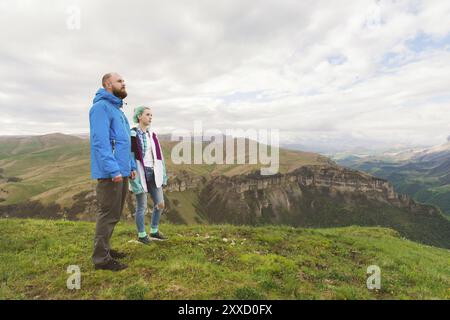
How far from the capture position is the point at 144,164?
31.6 ft

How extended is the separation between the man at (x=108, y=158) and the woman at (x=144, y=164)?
2.56 ft

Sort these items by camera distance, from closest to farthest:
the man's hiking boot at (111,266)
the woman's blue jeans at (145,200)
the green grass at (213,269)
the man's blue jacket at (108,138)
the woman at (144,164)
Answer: the green grass at (213,269) < the man's blue jacket at (108,138) < the man's hiking boot at (111,266) < the woman at (144,164) < the woman's blue jeans at (145,200)

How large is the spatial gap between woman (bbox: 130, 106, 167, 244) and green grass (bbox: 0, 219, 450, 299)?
1.61 metres

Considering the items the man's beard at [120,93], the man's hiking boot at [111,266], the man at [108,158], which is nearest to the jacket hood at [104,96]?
the man at [108,158]

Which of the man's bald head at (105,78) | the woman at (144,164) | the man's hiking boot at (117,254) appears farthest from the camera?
the woman at (144,164)

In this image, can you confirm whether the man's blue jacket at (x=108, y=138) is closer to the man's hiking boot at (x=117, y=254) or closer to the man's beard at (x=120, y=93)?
the man's beard at (x=120, y=93)

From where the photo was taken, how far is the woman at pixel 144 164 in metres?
9.50

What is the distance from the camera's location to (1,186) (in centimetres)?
19150

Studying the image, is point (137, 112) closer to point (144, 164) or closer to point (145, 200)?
point (144, 164)
